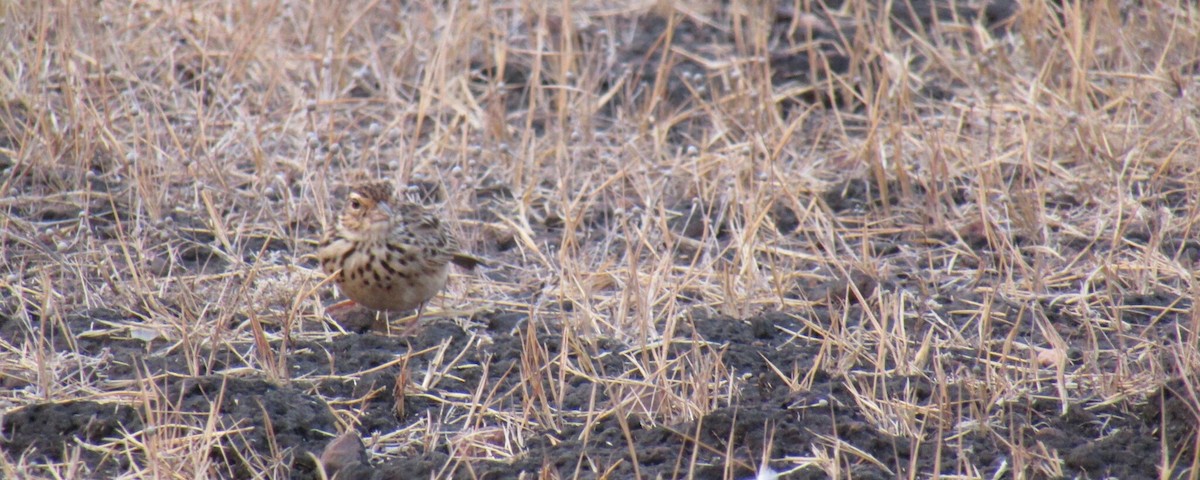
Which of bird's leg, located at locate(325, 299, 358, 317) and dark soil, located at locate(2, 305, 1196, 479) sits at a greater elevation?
dark soil, located at locate(2, 305, 1196, 479)

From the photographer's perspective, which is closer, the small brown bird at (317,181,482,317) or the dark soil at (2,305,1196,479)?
the dark soil at (2,305,1196,479)

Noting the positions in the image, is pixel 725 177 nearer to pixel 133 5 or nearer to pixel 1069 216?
pixel 1069 216

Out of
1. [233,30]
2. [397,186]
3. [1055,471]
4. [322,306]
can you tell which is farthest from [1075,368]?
[233,30]

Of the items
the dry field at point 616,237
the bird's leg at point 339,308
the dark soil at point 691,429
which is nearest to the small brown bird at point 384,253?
the bird's leg at point 339,308

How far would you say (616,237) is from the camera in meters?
6.33

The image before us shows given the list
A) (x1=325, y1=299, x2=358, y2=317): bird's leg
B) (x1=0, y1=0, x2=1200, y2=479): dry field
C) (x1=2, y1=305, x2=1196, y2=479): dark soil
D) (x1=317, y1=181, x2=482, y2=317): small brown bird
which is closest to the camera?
(x1=2, y1=305, x2=1196, y2=479): dark soil

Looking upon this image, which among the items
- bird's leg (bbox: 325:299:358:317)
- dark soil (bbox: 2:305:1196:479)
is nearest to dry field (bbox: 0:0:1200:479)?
dark soil (bbox: 2:305:1196:479)

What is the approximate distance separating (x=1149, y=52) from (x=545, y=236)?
3.53 meters

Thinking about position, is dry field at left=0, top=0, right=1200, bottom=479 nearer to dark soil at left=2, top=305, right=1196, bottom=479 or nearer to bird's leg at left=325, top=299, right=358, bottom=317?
dark soil at left=2, top=305, right=1196, bottom=479

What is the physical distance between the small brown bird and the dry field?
148 mm

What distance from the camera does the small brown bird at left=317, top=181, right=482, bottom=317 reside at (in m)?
5.46

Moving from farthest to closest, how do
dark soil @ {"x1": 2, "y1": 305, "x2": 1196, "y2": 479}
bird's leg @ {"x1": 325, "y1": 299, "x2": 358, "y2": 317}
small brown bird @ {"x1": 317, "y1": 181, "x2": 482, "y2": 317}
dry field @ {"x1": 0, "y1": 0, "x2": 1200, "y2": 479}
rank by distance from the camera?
bird's leg @ {"x1": 325, "y1": 299, "x2": 358, "y2": 317}
small brown bird @ {"x1": 317, "y1": 181, "x2": 482, "y2": 317}
dry field @ {"x1": 0, "y1": 0, "x2": 1200, "y2": 479}
dark soil @ {"x1": 2, "y1": 305, "x2": 1196, "y2": 479}

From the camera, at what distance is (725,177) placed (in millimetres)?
6871

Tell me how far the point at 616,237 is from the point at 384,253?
123cm
